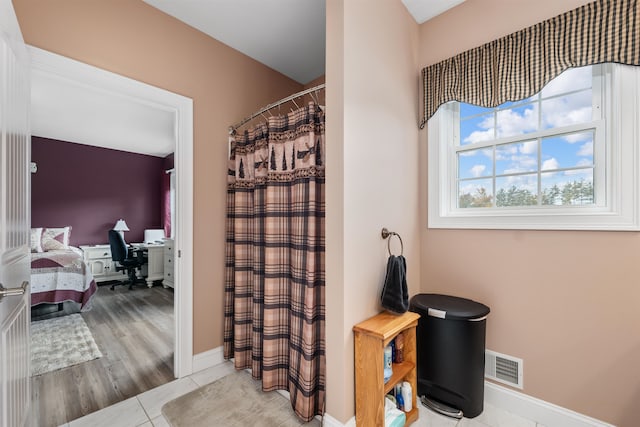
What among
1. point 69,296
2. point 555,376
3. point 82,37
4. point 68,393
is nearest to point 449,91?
point 555,376

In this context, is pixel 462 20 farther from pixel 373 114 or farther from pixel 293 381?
pixel 293 381

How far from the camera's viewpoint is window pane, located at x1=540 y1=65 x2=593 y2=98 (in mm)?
1533

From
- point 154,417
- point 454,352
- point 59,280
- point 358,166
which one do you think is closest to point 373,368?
point 454,352

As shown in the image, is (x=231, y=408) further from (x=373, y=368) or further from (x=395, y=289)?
(x=395, y=289)

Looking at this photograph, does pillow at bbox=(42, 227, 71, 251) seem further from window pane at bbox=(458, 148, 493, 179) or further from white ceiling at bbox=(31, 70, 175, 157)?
window pane at bbox=(458, 148, 493, 179)

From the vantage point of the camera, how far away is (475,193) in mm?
1913

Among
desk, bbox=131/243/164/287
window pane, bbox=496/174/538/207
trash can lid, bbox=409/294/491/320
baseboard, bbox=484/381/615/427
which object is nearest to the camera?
baseboard, bbox=484/381/615/427

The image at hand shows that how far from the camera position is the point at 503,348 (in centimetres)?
169

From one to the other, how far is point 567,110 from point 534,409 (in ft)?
5.75

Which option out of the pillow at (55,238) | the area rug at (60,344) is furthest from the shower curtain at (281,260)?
the pillow at (55,238)

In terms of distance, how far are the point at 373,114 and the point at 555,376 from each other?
1.81 m

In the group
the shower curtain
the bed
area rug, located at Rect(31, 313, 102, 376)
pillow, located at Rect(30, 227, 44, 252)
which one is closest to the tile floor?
the shower curtain

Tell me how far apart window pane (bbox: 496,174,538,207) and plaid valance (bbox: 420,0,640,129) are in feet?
1.63

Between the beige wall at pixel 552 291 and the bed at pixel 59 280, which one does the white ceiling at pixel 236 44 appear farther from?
the bed at pixel 59 280
